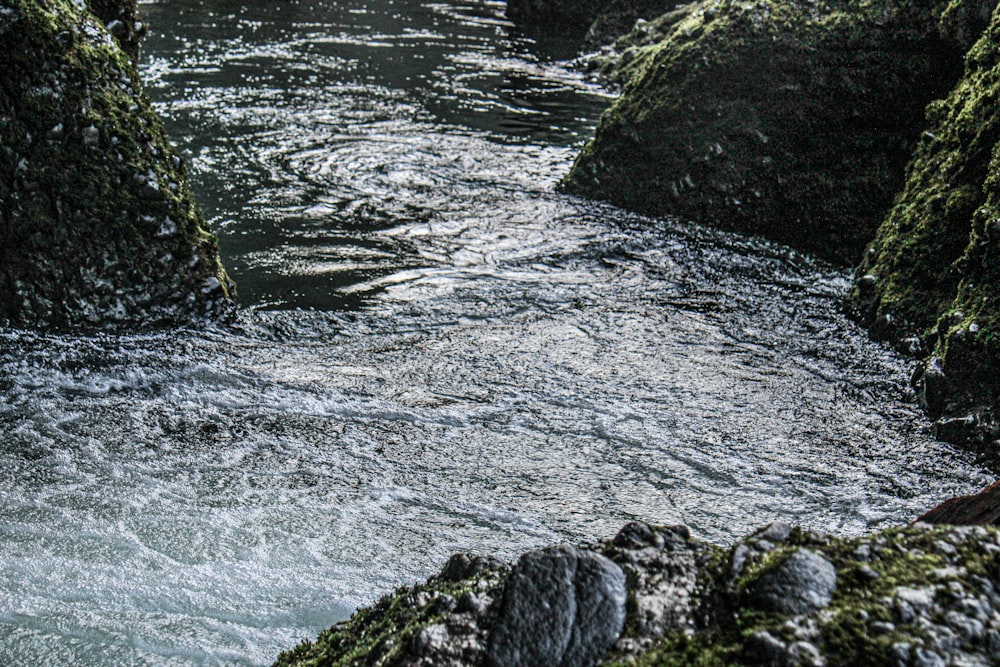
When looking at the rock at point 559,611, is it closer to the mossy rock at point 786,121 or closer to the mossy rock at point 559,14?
the mossy rock at point 786,121

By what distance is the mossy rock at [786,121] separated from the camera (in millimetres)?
7727

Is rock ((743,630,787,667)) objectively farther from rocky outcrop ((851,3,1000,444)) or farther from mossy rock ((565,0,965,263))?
mossy rock ((565,0,965,263))

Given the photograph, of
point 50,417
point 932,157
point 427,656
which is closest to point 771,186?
point 932,157

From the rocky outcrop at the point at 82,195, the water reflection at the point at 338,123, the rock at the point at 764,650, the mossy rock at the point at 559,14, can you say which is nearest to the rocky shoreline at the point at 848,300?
the rock at the point at 764,650

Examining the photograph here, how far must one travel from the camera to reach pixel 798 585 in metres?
1.91

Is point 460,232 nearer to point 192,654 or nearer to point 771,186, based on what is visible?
point 771,186

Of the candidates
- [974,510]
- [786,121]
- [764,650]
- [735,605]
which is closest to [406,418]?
[974,510]

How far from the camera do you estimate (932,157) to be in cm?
673

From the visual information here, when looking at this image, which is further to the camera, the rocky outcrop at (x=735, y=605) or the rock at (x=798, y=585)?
the rock at (x=798, y=585)

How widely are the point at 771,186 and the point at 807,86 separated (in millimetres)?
1034

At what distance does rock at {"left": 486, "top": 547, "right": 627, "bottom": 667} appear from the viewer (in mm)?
1952

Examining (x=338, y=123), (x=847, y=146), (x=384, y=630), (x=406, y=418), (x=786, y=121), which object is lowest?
(x=406, y=418)

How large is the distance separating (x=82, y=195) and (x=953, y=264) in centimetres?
579

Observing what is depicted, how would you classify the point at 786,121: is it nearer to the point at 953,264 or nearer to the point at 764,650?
the point at 953,264
